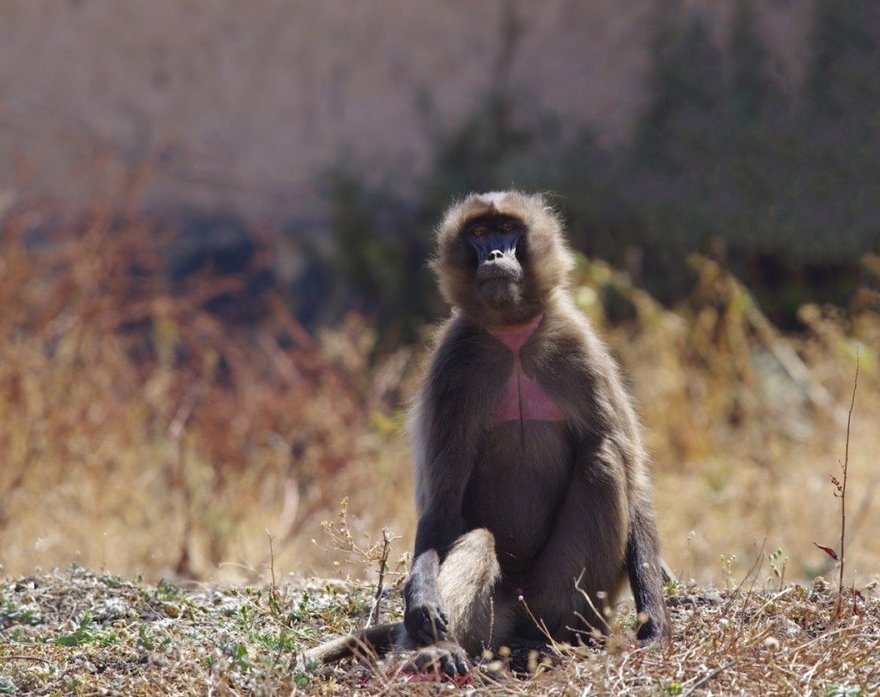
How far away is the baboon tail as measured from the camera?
4.32m

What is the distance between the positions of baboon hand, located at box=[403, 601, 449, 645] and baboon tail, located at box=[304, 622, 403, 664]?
155 millimetres

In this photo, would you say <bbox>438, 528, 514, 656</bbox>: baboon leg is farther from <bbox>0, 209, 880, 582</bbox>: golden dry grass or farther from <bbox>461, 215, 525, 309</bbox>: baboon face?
<bbox>0, 209, 880, 582</bbox>: golden dry grass

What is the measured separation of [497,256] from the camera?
4934mm

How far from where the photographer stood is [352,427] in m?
9.92

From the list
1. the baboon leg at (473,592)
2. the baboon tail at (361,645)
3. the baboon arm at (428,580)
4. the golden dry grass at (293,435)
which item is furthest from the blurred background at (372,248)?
the baboon tail at (361,645)

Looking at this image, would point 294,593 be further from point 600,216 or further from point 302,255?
point 302,255

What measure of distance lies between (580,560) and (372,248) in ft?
33.3

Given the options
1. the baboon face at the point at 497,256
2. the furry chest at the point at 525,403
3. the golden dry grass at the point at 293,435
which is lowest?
the golden dry grass at the point at 293,435

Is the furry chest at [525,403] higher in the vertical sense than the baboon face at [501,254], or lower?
lower

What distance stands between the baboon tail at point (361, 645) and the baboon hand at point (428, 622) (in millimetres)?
155

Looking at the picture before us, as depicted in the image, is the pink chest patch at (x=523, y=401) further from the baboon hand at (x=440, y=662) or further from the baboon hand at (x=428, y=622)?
the baboon hand at (x=440, y=662)

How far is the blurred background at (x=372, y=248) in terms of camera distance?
9070mm

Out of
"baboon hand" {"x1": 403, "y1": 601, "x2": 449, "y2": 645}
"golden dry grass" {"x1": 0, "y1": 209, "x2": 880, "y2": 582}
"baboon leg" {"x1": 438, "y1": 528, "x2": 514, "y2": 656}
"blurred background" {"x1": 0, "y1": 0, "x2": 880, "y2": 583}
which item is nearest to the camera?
"baboon hand" {"x1": 403, "y1": 601, "x2": 449, "y2": 645}

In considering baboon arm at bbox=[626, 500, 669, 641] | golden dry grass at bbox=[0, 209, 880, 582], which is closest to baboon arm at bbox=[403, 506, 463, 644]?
baboon arm at bbox=[626, 500, 669, 641]
